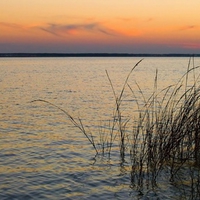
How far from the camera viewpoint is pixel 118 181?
984 centimetres

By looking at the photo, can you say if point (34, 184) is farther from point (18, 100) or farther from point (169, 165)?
point (18, 100)

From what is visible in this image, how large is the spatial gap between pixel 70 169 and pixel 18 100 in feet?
60.6

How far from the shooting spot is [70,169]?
11.0 m

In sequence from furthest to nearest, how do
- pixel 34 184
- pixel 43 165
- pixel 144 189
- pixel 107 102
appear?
1. pixel 107 102
2. pixel 43 165
3. pixel 34 184
4. pixel 144 189

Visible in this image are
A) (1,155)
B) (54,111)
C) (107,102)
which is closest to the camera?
(1,155)

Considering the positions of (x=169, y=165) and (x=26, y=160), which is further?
(x=26, y=160)

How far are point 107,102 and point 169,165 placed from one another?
17917mm

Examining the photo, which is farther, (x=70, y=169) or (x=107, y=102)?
(x=107, y=102)

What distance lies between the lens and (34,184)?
9.71 meters

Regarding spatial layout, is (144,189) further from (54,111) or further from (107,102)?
(107,102)

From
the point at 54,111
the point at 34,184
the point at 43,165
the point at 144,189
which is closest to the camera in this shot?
the point at 144,189

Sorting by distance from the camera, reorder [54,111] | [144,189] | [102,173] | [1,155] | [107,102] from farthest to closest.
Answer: [107,102] → [54,111] → [1,155] → [102,173] → [144,189]

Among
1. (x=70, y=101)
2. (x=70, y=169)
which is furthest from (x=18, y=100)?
(x=70, y=169)

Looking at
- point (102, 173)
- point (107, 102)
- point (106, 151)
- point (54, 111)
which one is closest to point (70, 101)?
point (107, 102)
